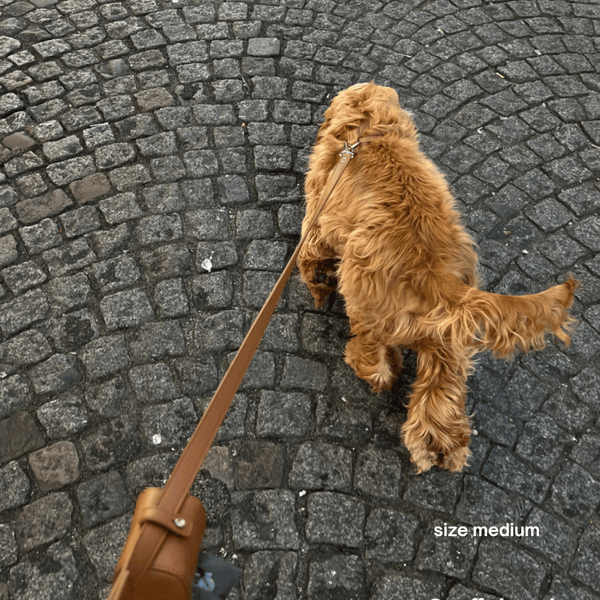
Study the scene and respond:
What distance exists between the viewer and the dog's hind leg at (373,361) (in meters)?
2.78

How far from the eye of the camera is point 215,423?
61.2 inches

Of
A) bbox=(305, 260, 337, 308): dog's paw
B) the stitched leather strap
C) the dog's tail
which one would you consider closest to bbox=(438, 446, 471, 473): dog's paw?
the dog's tail

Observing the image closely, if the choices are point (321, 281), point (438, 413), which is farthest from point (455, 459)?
point (321, 281)

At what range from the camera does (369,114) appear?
2.80 m

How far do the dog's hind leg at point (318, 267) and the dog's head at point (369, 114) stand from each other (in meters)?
0.66

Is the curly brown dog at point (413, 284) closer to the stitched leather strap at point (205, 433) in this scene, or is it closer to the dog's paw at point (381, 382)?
the dog's paw at point (381, 382)

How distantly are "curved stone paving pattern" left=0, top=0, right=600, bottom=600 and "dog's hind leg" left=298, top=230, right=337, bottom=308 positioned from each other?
0.18 m

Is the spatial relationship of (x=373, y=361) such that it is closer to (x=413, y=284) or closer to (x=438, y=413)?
(x=438, y=413)

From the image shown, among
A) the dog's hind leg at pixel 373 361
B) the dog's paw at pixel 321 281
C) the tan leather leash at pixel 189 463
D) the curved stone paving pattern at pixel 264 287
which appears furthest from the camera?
the dog's paw at pixel 321 281

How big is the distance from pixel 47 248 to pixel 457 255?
286 centimetres

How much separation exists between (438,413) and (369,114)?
1.74m

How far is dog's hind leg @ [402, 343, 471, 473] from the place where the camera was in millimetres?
2408

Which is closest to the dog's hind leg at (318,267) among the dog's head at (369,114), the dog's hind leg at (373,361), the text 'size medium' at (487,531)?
the dog's hind leg at (373,361)

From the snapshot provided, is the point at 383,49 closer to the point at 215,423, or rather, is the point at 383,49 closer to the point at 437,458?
the point at 437,458
